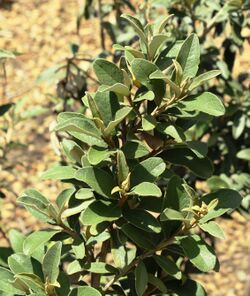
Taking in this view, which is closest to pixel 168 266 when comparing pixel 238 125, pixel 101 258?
pixel 101 258

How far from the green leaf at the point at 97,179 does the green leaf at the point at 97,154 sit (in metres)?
0.02

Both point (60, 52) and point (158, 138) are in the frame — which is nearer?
point (158, 138)

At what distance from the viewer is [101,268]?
4.18 feet

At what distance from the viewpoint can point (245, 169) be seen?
83.7 inches

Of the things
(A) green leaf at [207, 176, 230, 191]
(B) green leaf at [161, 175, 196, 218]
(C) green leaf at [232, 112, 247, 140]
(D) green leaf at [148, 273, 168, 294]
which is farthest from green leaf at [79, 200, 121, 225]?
(C) green leaf at [232, 112, 247, 140]

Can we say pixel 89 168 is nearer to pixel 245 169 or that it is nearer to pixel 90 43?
pixel 245 169

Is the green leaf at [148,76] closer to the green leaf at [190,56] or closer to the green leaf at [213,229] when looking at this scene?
the green leaf at [190,56]

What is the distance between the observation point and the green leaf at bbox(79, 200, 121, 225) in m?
1.13

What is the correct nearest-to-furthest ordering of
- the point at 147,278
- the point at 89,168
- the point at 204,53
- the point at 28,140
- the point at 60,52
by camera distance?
the point at 89,168
the point at 147,278
the point at 204,53
the point at 28,140
the point at 60,52

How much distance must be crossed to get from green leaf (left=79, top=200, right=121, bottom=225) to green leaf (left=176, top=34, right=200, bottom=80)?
0.97 feet

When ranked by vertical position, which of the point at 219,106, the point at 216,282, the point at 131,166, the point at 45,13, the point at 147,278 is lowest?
the point at 216,282

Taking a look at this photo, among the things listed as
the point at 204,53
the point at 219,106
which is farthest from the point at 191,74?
the point at 204,53

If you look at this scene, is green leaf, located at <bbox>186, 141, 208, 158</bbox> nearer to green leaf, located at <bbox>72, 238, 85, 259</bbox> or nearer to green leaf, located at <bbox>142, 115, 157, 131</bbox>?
green leaf, located at <bbox>142, 115, 157, 131</bbox>

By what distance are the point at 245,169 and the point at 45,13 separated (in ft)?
14.6
